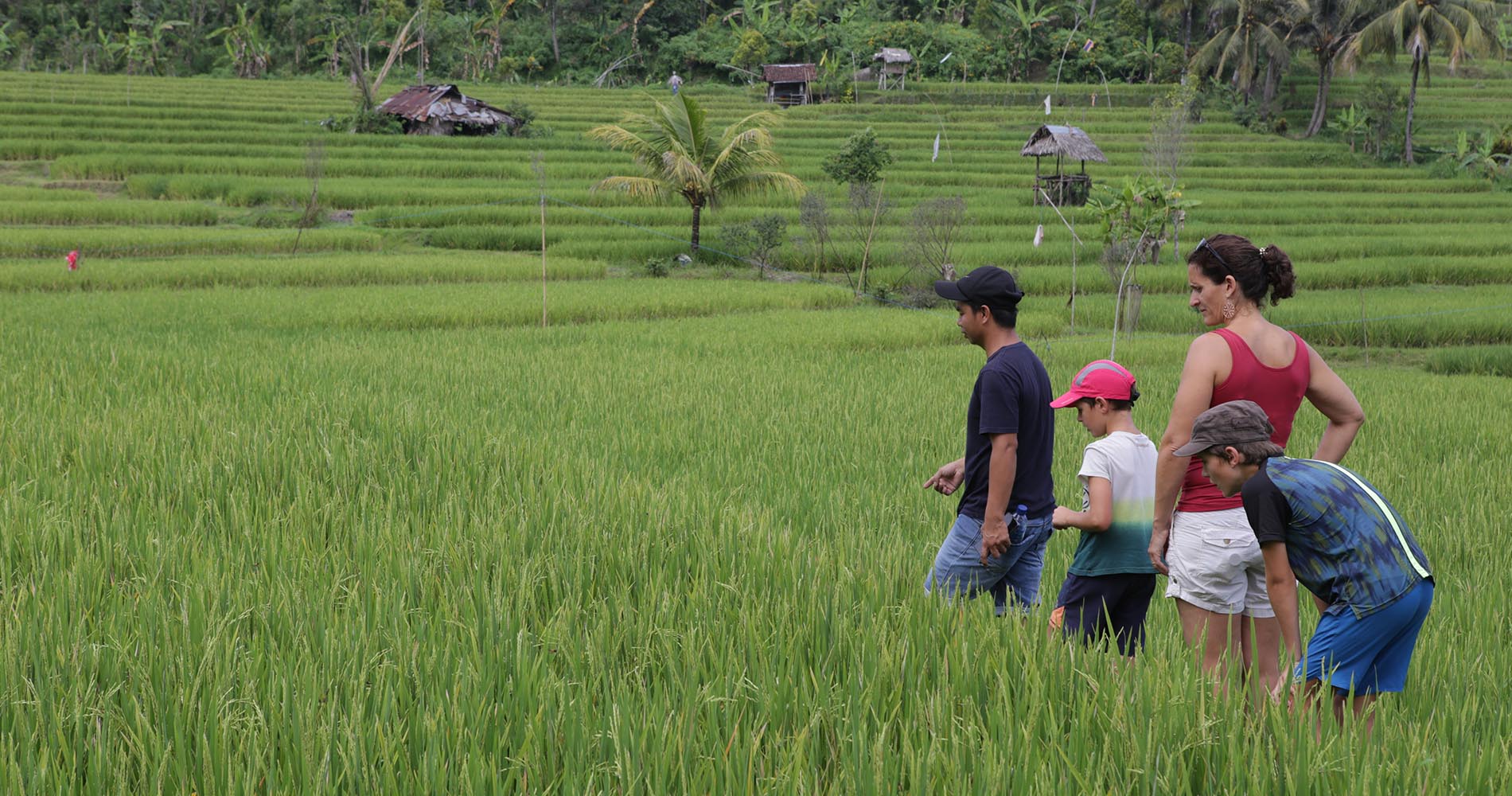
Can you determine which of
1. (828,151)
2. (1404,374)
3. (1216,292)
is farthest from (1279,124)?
(1216,292)

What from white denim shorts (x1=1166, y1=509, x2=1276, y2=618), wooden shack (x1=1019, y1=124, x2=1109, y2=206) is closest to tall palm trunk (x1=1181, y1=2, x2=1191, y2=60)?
wooden shack (x1=1019, y1=124, x2=1109, y2=206)

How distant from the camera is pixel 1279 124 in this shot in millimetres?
34250

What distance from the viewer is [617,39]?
151 feet

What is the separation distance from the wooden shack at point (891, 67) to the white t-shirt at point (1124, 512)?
37.5 m

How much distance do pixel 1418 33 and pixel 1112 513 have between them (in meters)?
32.1

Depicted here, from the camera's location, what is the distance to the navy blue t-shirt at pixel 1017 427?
9.54 feet

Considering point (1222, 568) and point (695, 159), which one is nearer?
point (1222, 568)

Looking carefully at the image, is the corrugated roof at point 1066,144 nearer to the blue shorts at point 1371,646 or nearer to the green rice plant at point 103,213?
the green rice plant at point 103,213

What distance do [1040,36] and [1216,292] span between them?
44.8 m

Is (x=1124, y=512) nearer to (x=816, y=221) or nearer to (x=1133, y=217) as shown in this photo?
(x=1133, y=217)

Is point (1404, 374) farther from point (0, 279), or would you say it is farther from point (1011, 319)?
point (0, 279)

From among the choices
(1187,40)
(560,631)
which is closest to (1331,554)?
(560,631)

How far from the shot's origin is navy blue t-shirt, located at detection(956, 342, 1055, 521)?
2.91 m

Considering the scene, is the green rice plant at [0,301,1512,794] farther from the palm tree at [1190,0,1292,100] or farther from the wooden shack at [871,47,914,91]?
the wooden shack at [871,47,914,91]
